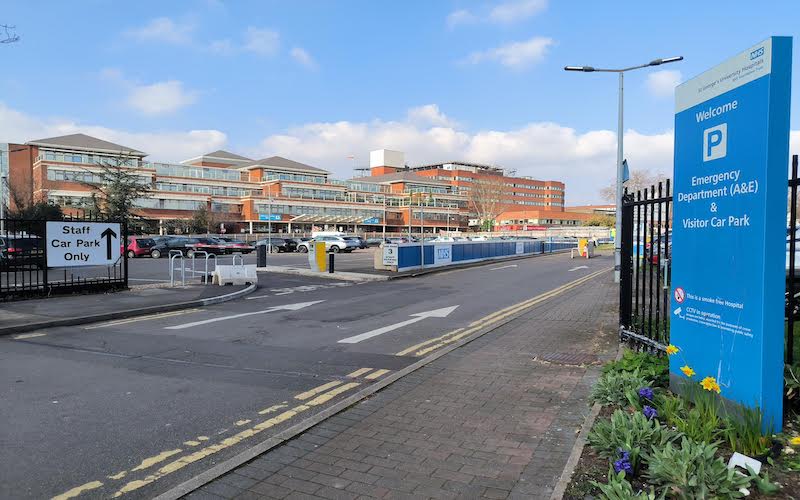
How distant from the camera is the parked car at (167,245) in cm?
4078

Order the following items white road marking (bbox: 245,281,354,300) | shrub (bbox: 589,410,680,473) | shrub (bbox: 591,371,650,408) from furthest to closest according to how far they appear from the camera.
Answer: white road marking (bbox: 245,281,354,300)
shrub (bbox: 591,371,650,408)
shrub (bbox: 589,410,680,473)

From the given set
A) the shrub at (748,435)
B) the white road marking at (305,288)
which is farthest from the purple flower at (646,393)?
the white road marking at (305,288)

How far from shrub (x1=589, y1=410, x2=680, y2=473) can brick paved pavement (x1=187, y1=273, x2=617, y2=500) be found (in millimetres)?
340

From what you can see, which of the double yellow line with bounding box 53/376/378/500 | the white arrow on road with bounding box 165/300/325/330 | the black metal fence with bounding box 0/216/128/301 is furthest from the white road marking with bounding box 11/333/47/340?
the double yellow line with bounding box 53/376/378/500

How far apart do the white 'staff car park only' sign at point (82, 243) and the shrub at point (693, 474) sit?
1524 centimetres

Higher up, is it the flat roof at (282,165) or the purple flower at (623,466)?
the flat roof at (282,165)

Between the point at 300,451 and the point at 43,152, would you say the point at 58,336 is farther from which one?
the point at 43,152

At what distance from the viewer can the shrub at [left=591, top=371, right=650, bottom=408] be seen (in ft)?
15.9

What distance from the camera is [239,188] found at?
330ft

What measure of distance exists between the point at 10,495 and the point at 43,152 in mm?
95525

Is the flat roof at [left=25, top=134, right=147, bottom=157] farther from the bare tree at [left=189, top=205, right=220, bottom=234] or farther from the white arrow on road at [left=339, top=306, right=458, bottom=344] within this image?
the white arrow on road at [left=339, top=306, right=458, bottom=344]

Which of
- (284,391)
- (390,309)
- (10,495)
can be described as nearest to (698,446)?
(284,391)

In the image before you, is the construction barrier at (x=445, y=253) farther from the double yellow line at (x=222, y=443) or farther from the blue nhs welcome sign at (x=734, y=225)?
the blue nhs welcome sign at (x=734, y=225)

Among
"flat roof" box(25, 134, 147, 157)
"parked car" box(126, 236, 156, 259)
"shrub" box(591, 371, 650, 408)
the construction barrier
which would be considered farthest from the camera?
"flat roof" box(25, 134, 147, 157)
